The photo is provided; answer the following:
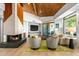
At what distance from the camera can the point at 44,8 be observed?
5652mm

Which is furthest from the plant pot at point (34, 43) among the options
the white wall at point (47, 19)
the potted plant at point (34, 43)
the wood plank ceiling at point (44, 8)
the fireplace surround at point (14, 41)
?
the wood plank ceiling at point (44, 8)

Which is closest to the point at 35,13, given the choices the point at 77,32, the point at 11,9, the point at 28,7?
the point at 28,7

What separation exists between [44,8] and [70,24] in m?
1.41

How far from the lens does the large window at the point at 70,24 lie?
19.1 feet

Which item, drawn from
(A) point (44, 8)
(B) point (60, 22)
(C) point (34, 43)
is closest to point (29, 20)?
(A) point (44, 8)

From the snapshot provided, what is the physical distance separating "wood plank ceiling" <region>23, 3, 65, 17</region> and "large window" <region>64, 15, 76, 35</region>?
27.2 inches

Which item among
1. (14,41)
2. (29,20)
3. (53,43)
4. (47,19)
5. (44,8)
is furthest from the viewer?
(29,20)

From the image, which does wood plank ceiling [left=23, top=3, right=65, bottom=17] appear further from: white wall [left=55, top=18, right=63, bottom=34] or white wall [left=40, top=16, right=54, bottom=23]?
white wall [left=55, top=18, right=63, bottom=34]

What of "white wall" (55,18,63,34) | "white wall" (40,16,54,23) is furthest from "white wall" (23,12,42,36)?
"white wall" (55,18,63,34)

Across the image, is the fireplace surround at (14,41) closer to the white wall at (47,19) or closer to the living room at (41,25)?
the living room at (41,25)

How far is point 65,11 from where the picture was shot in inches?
232

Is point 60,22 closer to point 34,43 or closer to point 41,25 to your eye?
point 41,25

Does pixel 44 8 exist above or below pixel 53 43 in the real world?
above

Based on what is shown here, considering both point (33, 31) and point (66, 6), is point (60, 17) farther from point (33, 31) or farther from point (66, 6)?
point (33, 31)
